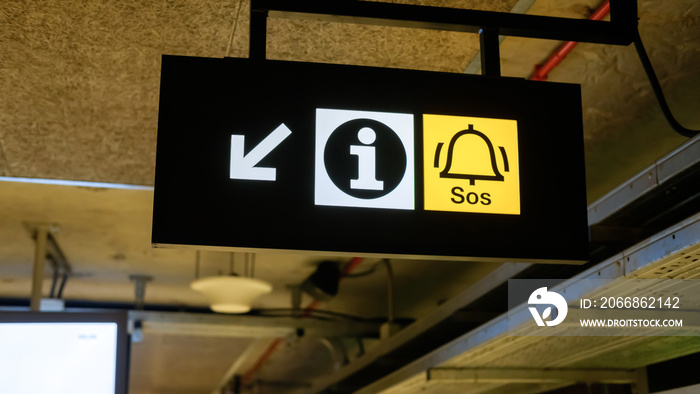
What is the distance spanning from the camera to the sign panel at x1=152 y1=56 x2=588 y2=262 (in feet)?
6.63

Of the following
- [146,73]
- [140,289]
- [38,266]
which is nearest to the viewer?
[146,73]

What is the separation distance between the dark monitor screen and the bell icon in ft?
6.10

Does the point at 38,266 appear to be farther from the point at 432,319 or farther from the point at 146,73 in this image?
the point at 146,73

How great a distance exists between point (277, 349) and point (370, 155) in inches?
269

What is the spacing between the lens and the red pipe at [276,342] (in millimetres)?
6236

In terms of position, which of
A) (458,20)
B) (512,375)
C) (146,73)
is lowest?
(512,375)

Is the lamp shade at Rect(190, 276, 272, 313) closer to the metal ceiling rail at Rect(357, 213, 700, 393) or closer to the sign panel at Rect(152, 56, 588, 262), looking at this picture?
the metal ceiling rail at Rect(357, 213, 700, 393)

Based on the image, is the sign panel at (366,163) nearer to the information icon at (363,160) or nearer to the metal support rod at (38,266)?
the information icon at (363,160)

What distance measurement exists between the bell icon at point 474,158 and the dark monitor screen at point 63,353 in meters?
1.86

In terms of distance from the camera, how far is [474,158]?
2.14 m

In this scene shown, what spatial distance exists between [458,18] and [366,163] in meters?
0.46

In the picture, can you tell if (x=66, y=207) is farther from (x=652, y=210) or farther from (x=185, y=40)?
(x=652, y=210)

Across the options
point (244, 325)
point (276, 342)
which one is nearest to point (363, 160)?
point (244, 325)

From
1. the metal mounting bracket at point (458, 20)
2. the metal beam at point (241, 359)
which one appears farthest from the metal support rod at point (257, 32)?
→ the metal beam at point (241, 359)
